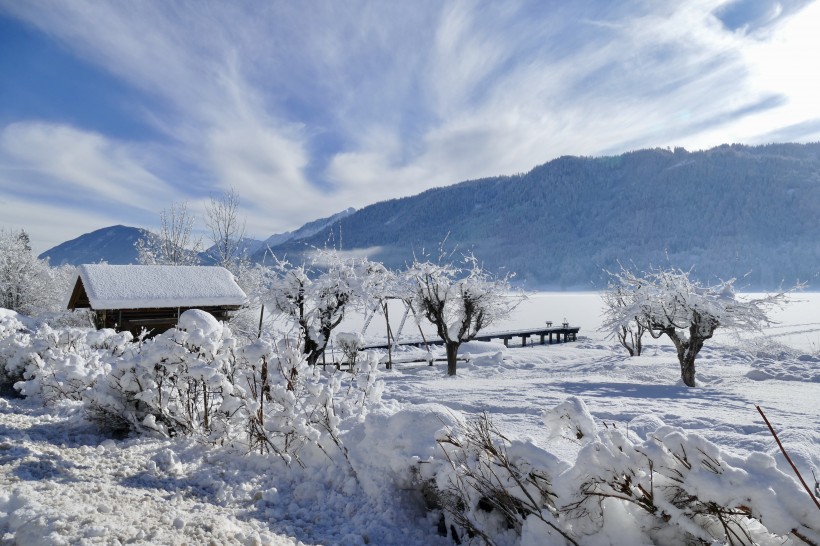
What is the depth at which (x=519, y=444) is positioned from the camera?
3.04 metres

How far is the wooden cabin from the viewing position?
14195mm

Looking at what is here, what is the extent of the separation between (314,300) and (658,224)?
156 metres

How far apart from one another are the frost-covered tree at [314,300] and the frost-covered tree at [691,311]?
7792 mm

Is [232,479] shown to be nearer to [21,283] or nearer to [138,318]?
[138,318]

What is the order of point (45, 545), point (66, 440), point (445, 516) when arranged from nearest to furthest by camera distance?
point (45, 545)
point (445, 516)
point (66, 440)

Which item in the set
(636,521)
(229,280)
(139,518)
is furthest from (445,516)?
(229,280)

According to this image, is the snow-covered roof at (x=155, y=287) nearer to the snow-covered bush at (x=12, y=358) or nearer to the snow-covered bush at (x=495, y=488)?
the snow-covered bush at (x=12, y=358)

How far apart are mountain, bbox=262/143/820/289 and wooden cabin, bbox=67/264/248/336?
257ft

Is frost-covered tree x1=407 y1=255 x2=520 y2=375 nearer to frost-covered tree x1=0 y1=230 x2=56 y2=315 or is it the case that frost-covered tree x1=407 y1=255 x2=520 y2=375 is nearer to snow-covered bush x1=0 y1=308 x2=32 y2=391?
snow-covered bush x1=0 y1=308 x2=32 y2=391

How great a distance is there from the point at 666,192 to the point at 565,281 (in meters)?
73.9

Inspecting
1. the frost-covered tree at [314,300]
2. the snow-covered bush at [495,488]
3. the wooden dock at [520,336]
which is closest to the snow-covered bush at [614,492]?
the snow-covered bush at [495,488]

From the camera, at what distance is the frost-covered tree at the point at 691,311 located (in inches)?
428

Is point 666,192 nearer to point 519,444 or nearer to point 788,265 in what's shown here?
point 788,265

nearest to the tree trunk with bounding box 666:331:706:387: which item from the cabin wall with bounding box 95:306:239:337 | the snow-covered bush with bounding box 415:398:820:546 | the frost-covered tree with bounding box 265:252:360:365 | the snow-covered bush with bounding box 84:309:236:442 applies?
the frost-covered tree with bounding box 265:252:360:365
